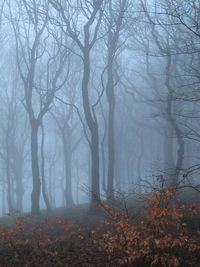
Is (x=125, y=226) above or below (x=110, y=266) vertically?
above

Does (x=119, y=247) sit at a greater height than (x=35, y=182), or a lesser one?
lesser

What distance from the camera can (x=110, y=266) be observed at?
29.7ft

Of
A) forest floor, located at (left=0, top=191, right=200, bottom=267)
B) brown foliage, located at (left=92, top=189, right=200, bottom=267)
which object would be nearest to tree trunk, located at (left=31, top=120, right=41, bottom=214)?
forest floor, located at (left=0, top=191, right=200, bottom=267)

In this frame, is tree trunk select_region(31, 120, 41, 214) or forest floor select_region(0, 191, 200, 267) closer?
forest floor select_region(0, 191, 200, 267)

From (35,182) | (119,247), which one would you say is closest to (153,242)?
(119,247)

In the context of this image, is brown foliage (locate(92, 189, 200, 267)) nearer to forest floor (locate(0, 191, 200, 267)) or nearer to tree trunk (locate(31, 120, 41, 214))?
forest floor (locate(0, 191, 200, 267))

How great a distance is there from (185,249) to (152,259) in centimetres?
96

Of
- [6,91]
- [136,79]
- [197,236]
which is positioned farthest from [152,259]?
[136,79]

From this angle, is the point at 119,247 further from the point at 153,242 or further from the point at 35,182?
the point at 35,182

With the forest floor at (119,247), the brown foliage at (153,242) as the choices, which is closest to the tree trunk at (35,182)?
the forest floor at (119,247)

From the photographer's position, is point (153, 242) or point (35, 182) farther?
point (35, 182)

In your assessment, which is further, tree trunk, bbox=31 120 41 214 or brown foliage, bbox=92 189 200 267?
tree trunk, bbox=31 120 41 214

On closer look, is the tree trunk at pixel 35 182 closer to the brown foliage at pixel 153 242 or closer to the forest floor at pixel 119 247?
the forest floor at pixel 119 247

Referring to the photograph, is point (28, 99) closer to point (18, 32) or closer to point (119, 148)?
point (18, 32)
